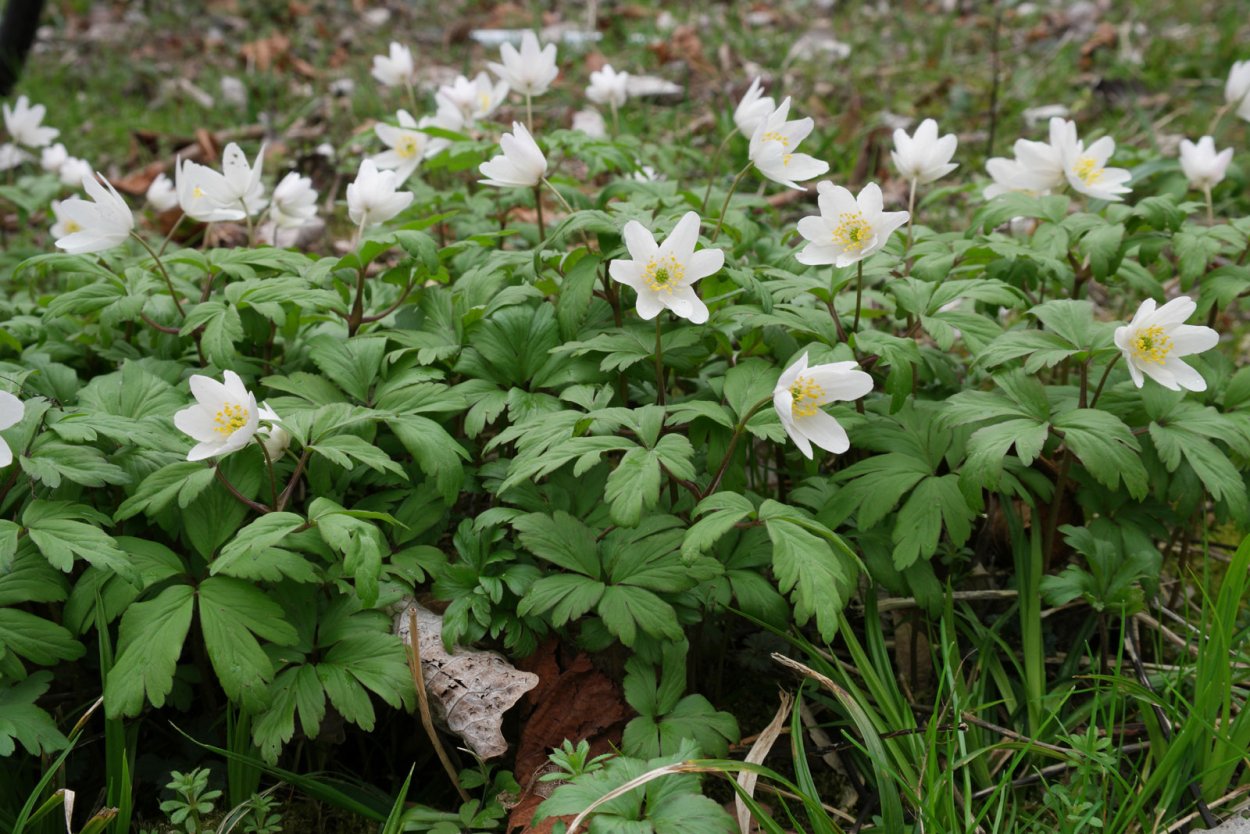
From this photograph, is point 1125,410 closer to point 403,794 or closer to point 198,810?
point 403,794

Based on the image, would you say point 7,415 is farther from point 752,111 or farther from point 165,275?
point 752,111

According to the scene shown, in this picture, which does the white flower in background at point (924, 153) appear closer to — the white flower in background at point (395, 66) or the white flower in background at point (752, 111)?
the white flower in background at point (752, 111)

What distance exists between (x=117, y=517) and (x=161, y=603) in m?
0.21

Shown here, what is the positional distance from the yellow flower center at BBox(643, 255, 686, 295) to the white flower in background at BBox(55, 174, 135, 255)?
134cm

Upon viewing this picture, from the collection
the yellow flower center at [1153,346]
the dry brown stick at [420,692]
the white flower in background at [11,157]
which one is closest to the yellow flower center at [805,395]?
the yellow flower center at [1153,346]

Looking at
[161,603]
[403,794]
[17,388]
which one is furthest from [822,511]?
[17,388]

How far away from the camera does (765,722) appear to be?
8.00 feet

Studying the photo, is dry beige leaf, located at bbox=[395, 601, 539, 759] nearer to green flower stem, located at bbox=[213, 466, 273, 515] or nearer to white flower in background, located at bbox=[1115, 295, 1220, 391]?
green flower stem, located at bbox=[213, 466, 273, 515]

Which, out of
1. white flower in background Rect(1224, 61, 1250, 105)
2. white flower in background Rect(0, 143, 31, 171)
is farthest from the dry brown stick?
white flower in background Rect(0, 143, 31, 171)

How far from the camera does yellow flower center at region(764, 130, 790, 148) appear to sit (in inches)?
98.6

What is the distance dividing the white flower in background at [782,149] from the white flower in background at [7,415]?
176 cm

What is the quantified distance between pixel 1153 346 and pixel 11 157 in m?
4.59

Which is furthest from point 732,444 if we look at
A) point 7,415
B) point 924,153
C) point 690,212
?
point 7,415

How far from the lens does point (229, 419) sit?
6.96ft
